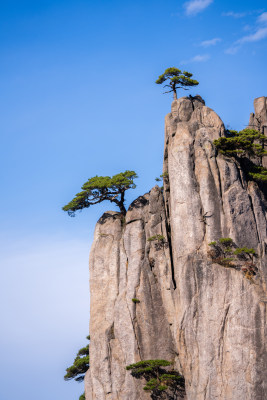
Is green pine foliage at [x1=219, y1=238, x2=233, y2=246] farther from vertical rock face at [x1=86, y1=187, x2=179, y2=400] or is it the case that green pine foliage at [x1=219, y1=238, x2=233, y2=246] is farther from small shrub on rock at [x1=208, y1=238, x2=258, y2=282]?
vertical rock face at [x1=86, y1=187, x2=179, y2=400]

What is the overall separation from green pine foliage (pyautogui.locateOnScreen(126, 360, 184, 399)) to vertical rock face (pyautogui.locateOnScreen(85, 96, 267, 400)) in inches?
46.0

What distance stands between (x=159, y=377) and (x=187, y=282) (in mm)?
9529

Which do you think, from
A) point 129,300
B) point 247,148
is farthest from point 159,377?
point 247,148

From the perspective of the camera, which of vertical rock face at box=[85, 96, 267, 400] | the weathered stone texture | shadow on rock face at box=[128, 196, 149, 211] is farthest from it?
shadow on rock face at box=[128, 196, 149, 211]

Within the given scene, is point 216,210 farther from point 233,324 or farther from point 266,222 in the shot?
point 233,324

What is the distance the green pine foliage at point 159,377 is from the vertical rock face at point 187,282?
117cm

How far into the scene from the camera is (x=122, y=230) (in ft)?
243

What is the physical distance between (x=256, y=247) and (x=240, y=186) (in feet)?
21.8

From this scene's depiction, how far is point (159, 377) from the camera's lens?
205 ft

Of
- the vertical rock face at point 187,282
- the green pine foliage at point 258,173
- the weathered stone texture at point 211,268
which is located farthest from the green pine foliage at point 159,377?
the green pine foliage at point 258,173

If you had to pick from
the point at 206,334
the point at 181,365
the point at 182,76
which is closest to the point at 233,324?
the point at 206,334

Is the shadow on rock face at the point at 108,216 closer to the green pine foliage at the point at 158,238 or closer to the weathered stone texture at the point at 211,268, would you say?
the weathered stone texture at the point at 211,268

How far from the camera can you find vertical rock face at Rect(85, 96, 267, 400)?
59344 millimetres

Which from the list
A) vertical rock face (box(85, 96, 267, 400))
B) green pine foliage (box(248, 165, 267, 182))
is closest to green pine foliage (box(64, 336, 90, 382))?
vertical rock face (box(85, 96, 267, 400))
